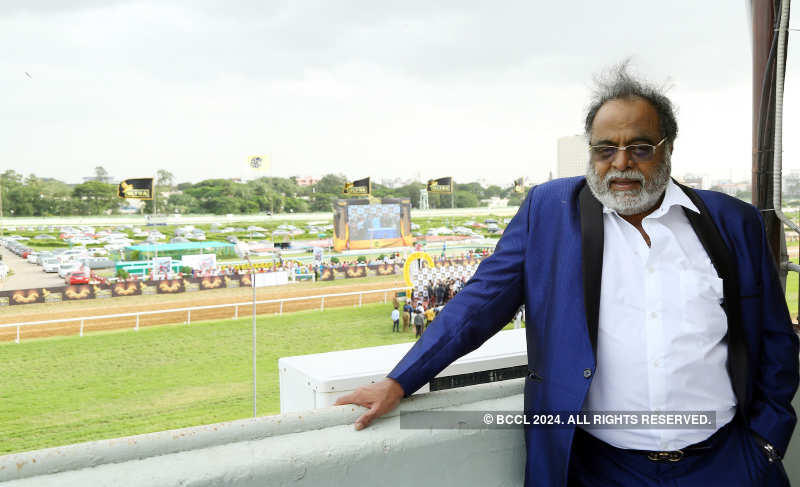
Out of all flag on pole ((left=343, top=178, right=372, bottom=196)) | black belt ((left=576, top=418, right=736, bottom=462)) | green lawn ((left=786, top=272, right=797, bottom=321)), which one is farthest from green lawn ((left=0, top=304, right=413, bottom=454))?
flag on pole ((left=343, top=178, right=372, bottom=196))

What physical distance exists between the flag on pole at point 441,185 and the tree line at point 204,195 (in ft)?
6.00

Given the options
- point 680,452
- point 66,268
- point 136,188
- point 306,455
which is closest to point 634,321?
point 680,452

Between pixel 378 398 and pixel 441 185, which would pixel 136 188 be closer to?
pixel 441 185

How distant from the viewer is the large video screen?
872 inches

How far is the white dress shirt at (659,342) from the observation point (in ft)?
2.14

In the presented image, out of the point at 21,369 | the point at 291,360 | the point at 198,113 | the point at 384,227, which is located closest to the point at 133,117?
the point at 198,113

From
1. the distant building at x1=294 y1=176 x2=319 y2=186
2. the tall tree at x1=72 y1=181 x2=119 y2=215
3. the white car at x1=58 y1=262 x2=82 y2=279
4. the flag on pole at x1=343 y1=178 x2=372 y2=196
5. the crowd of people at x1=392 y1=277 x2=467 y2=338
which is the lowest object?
the crowd of people at x1=392 y1=277 x2=467 y2=338

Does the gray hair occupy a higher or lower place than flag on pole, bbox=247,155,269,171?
lower

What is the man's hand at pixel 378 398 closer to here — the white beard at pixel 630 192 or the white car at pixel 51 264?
the white beard at pixel 630 192

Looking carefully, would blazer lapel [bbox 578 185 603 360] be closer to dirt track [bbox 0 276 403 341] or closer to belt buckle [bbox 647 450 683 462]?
belt buckle [bbox 647 450 683 462]

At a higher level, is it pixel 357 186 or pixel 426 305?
pixel 357 186

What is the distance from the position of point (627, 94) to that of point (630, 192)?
12cm

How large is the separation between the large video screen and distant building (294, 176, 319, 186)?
7970mm

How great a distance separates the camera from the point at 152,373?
10.4 m
